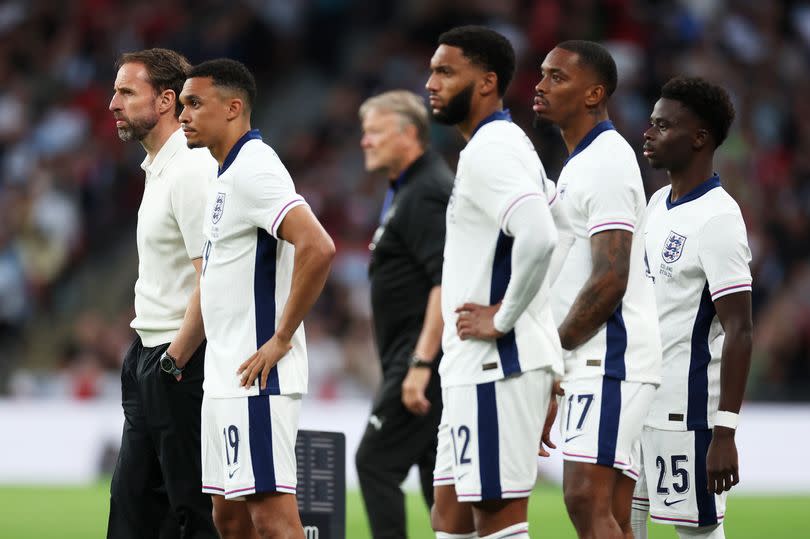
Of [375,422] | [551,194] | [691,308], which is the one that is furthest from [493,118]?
[375,422]

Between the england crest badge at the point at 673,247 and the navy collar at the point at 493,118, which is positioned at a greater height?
the navy collar at the point at 493,118

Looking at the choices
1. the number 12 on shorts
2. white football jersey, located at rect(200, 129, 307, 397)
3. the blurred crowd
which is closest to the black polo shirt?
white football jersey, located at rect(200, 129, 307, 397)

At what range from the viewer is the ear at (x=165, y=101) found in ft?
19.1

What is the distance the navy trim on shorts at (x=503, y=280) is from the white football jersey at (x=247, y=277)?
783 mm

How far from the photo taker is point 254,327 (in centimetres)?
504

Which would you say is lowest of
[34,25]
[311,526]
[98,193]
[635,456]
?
[311,526]

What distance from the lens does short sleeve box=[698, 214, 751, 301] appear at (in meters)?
5.29

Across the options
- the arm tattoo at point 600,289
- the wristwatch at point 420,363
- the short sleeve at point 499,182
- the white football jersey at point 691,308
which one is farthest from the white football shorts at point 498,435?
the wristwatch at point 420,363

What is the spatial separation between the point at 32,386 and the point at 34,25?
585cm

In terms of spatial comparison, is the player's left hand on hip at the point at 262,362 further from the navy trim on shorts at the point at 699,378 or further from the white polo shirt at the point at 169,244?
the navy trim on shorts at the point at 699,378

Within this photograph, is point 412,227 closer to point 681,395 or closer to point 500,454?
point 681,395

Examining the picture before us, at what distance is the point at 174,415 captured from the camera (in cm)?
552

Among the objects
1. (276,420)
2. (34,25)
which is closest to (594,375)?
(276,420)

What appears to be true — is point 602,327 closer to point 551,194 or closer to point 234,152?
point 551,194
